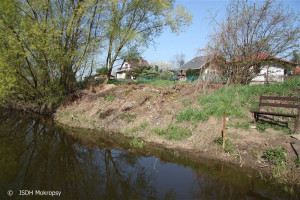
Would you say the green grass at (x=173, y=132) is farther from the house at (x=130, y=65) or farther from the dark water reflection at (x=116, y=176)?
the house at (x=130, y=65)

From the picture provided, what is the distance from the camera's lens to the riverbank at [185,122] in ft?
22.0

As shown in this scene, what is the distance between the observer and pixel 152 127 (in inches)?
384

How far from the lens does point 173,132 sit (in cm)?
881

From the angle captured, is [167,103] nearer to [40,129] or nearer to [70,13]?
[40,129]

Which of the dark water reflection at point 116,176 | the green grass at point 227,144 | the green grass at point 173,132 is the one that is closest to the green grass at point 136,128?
the green grass at point 173,132

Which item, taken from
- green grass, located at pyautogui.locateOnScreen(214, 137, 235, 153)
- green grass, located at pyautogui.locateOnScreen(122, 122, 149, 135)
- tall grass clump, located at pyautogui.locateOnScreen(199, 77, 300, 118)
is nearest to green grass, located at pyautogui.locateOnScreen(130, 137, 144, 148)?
green grass, located at pyautogui.locateOnScreen(122, 122, 149, 135)

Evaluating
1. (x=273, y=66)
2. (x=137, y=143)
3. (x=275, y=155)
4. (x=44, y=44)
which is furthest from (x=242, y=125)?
(x=44, y=44)

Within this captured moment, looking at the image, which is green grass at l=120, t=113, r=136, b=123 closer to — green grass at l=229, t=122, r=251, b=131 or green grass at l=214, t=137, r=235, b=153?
green grass at l=214, t=137, r=235, b=153

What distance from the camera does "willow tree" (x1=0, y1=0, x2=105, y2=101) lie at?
13164 millimetres

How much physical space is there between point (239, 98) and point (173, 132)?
12.2 ft

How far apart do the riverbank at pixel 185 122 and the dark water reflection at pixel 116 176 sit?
872 mm

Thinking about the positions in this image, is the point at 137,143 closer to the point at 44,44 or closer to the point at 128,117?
the point at 128,117

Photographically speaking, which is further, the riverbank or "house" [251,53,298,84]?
"house" [251,53,298,84]

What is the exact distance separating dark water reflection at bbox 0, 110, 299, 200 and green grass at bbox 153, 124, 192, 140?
47.3 inches
